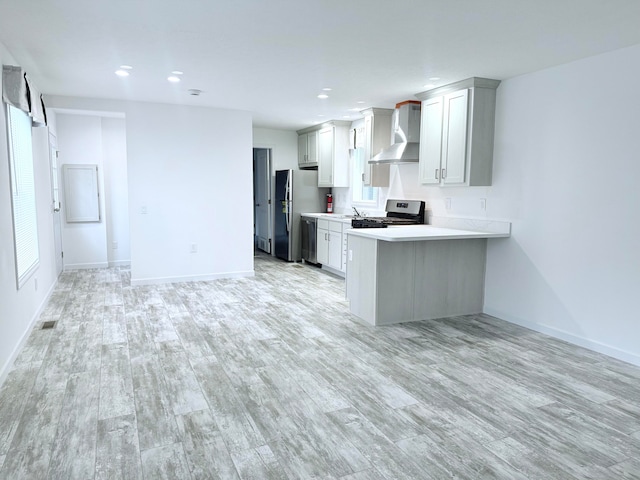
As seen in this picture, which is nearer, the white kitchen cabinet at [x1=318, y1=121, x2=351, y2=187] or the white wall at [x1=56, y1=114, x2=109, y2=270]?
the white wall at [x1=56, y1=114, x2=109, y2=270]

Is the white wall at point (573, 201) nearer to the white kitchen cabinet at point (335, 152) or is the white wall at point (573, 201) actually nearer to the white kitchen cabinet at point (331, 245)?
the white kitchen cabinet at point (331, 245)

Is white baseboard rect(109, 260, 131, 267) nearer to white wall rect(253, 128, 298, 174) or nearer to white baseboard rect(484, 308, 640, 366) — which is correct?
white wall rect(253, 128, 298, 174)

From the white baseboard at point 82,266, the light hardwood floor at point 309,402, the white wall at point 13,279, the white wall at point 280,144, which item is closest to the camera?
the light hardwood floor at point 309,402

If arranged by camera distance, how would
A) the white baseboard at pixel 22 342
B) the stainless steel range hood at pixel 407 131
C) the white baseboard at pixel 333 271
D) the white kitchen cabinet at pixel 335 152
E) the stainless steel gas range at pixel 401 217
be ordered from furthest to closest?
the white kitchen cabinet at pixel 335 152, the white baseboard at pixel 333 271, the stainless steel range hood at pixel 407 131, the stainless steel gas range at pixel 401 217, the white baseboard at pixel 22 342

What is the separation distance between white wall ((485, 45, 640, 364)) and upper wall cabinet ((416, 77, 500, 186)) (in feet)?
0.37

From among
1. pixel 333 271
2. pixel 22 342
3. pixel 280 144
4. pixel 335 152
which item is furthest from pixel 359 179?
pixel 22 342

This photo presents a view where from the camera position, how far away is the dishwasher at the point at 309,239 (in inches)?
286

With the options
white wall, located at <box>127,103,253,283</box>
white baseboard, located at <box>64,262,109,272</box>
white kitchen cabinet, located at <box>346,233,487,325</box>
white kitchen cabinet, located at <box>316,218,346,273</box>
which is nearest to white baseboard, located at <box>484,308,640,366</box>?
white kitchen cabinet, located at <box>346,233,487,325</box>

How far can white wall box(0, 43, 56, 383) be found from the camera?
10.2 feet

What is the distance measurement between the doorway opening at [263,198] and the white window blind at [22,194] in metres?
4.28

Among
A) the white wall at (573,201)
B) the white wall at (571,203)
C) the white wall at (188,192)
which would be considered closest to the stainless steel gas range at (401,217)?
the white wall at (571,203)

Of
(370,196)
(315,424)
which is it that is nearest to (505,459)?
(315,424)

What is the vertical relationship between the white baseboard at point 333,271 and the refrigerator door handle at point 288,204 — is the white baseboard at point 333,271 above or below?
below

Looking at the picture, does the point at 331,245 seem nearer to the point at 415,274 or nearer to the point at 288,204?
the point at 288,204
